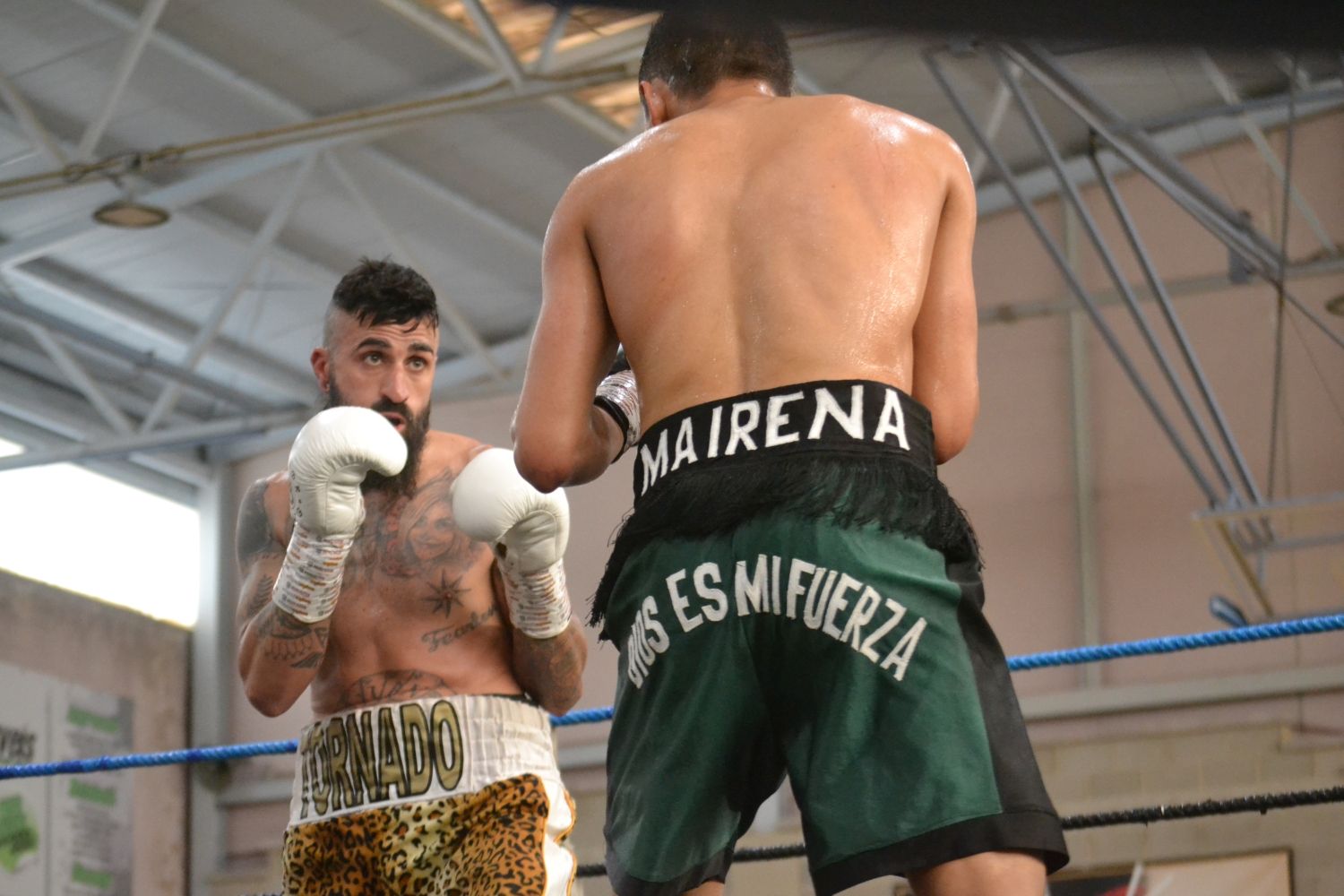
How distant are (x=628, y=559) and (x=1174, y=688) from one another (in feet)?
22.1

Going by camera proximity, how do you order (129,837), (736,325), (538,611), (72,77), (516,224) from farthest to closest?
(129,837), (516,224), (72,77), (538,611), (736,325)

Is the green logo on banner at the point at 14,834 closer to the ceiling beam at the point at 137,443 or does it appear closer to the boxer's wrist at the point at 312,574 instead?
the ceiling beam at the point at 137,443

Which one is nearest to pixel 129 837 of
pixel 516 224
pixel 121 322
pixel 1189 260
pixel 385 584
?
pixel 121 322

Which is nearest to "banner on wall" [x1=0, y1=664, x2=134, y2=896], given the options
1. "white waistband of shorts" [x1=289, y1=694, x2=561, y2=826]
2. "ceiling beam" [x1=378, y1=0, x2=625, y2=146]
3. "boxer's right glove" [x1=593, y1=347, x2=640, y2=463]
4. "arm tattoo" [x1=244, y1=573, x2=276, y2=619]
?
"ceiling beam" [x1=378, y1=0, x2=625, y2=146]

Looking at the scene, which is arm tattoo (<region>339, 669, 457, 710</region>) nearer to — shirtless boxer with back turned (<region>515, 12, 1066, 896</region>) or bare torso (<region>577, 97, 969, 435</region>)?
shirtless boxer with back turned (<region>515, 12, 1066, 896</region>)

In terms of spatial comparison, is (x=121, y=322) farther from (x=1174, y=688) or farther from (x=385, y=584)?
(x=385, y=584)

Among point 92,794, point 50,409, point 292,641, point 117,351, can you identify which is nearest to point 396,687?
point 292,641

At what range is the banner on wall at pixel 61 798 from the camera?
894cm

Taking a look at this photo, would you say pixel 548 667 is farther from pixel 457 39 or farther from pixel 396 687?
pixel 457 39

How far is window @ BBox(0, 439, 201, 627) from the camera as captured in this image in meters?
9.19

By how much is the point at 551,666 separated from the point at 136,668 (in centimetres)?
825

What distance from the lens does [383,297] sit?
8.48 ft

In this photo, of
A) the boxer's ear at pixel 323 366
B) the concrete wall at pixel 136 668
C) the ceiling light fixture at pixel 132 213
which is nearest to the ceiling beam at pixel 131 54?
the ceiling light fixture at pixel 132 213

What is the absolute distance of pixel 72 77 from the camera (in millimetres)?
7426
